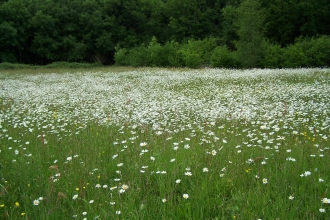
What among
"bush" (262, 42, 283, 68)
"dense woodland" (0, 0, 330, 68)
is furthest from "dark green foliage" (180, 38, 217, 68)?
"bush" (262, 42, 283, 68)

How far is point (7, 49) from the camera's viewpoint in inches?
1971

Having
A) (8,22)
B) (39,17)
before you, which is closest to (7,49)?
(8,22)

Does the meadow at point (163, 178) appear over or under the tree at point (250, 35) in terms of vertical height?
under

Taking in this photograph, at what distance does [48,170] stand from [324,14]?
56.0 m

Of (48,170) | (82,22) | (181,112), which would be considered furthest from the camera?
(82,22)

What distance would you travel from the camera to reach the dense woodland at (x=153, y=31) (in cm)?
3158

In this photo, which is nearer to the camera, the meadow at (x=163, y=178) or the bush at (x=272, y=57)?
the meadow at (x=163, y=178)

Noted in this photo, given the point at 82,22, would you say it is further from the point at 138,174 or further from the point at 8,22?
the point at 138,174

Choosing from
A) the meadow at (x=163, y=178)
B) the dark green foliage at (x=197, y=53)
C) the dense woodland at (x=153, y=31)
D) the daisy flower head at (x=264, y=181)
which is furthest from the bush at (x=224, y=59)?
the daisy flower head at (x=264, y=181)

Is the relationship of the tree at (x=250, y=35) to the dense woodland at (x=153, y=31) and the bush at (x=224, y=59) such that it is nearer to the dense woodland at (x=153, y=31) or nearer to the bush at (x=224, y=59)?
the dense woodland at (x=153, y=31)

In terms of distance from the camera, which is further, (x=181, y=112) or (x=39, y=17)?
(x=39, y=17)

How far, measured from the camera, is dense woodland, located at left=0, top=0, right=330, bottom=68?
1243 inches

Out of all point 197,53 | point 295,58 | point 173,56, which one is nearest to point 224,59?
point 197,53

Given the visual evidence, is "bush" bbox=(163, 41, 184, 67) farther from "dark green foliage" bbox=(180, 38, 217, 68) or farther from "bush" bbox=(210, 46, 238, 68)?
"bush" bbox=(210, 46, 238, 68)
